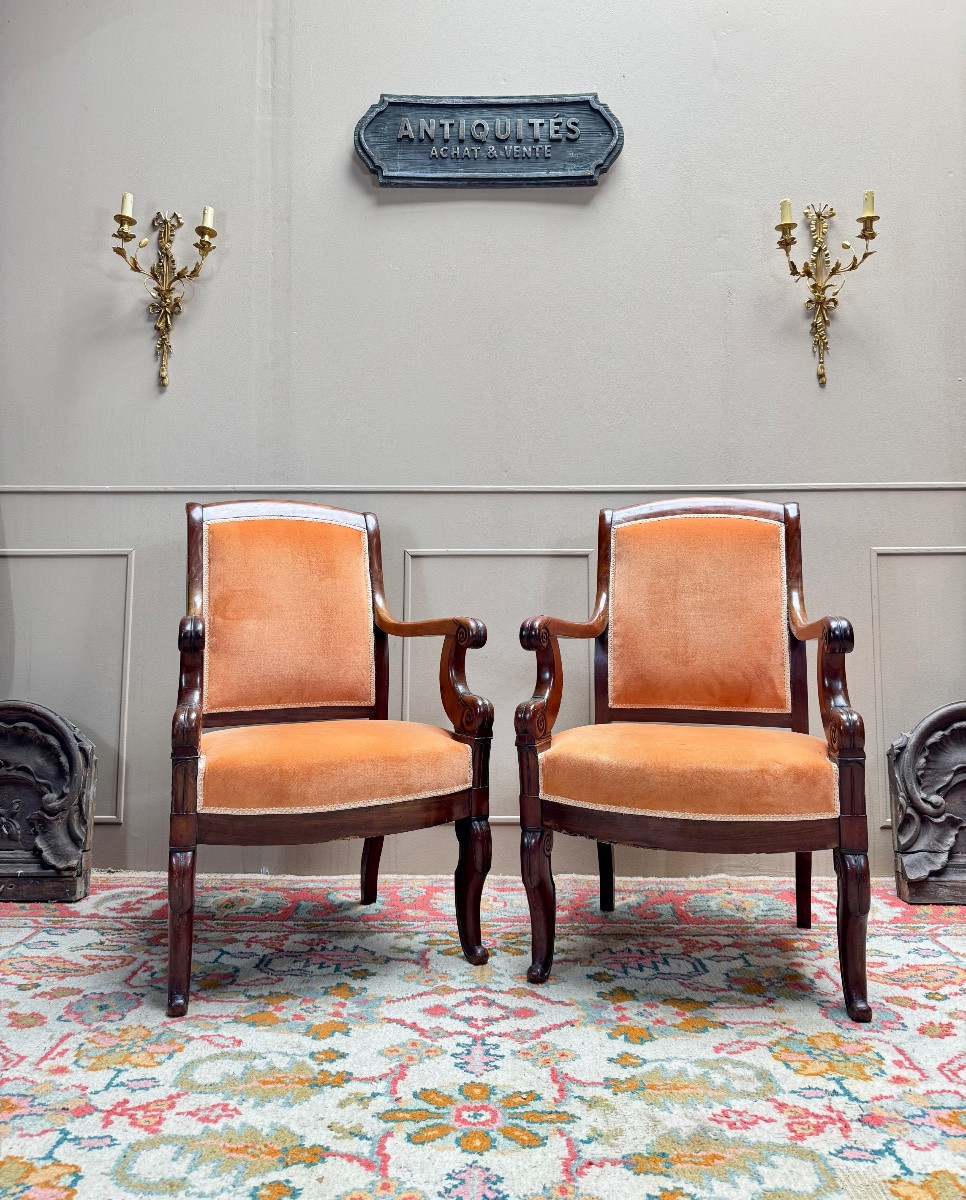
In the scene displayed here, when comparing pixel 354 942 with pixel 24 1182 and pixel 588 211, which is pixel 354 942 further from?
pixel 588 211

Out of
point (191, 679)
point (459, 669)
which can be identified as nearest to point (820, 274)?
point (459, 669)

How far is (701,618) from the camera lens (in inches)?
87.0

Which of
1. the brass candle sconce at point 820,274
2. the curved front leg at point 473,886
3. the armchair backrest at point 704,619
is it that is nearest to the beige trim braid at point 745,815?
the curved front leg at point 473,886

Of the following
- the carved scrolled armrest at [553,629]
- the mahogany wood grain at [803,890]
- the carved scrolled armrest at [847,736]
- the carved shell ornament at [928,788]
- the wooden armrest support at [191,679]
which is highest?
the carved scrolled armrest at [553,629]

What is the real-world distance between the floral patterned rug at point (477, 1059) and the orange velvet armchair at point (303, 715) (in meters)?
0.19

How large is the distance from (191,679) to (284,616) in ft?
1.45

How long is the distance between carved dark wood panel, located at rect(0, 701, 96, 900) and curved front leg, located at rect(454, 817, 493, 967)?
1140mm

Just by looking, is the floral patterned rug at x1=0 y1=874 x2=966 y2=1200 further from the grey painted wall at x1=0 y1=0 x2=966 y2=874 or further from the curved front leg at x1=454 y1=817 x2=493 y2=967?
the grey painted wall at x1=0 y1=0 x2=966 y2=874

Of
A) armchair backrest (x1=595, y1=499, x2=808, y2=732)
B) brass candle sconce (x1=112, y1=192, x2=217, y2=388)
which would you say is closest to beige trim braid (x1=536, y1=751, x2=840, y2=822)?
armchair backrest (x1=595, y1=499, x2=808, y2=732)

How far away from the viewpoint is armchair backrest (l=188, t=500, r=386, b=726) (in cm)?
214

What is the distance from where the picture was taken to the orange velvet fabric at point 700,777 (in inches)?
64.0

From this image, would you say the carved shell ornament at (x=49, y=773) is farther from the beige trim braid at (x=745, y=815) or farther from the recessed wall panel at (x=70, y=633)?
the beige trim braid at (x=745, y=815)

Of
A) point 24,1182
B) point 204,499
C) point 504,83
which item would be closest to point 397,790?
point 24,1182

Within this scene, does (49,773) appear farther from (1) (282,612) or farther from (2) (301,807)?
(2) (301,807)
